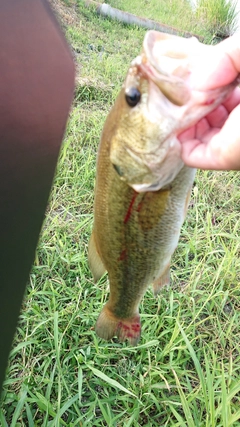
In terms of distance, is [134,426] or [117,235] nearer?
[117,235]

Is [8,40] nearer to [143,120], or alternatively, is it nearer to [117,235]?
[143,120]

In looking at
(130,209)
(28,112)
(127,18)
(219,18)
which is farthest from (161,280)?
(219,18)

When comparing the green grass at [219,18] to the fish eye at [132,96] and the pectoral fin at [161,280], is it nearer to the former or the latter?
the pectoral fin at [161,280]

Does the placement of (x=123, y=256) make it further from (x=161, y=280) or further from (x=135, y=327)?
(x=135, y=327)

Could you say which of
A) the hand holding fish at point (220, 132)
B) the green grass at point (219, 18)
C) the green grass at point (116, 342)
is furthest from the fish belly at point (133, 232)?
the green grass at point (219, 18)

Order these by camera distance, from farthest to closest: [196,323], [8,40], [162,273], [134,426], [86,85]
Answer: [86,85]
[196,323]
[134,426]
[162,273]
[8,40]

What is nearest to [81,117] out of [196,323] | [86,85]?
[86,85]
